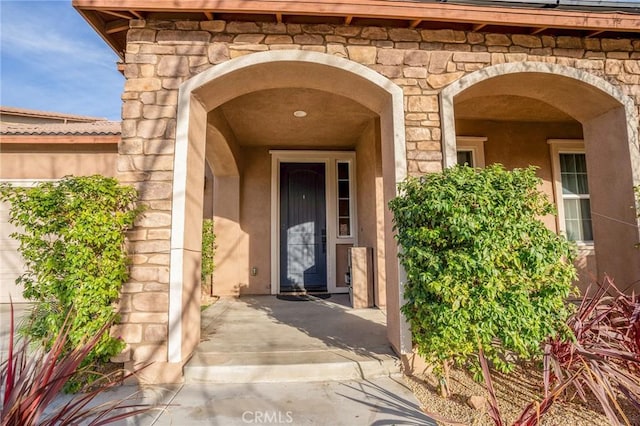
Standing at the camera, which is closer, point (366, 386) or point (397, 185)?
point (366, 386)

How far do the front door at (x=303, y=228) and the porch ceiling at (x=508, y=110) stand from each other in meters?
2.75

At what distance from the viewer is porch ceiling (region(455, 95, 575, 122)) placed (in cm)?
479

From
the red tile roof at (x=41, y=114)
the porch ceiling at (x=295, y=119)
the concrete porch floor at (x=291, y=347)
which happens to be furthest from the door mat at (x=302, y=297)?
the red tile roof at (x=41, y=114)

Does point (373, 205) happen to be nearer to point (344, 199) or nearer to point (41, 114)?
point (344, 199)

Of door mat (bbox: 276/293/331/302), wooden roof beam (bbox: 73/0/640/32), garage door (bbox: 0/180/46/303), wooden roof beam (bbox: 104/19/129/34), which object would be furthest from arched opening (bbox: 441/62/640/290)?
garage door (bbox: 0/180/46/303)

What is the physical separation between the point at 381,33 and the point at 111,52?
3.00 metres

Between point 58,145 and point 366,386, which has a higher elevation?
point 58,145

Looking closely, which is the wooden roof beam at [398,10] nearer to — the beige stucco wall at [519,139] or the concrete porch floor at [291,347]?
the beige stucco wall at [519,139]

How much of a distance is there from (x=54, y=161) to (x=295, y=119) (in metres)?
4.05

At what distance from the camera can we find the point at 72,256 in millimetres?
2531

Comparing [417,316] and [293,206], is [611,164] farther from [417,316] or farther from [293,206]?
[293,206]

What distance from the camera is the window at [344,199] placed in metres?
6.37

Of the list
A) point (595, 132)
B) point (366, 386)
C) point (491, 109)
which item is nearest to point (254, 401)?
point (366, 386)

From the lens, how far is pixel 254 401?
2.44m
